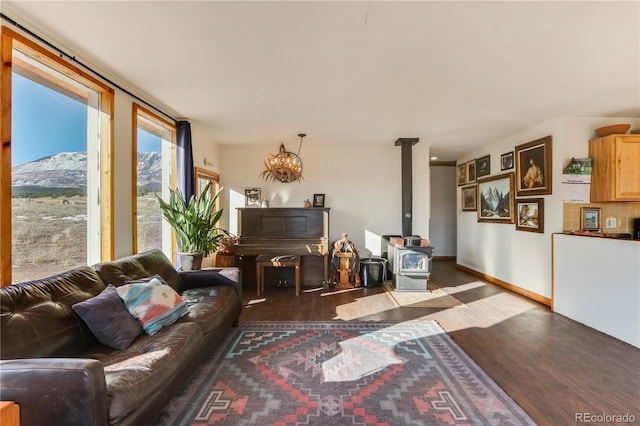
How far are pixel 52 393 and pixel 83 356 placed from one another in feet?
1.94

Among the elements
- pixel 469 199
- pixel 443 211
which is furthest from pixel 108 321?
pixel 443 211

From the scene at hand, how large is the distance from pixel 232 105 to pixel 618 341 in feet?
15.6

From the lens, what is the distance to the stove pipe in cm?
512

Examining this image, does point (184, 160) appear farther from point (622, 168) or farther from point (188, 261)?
point (622, 168)

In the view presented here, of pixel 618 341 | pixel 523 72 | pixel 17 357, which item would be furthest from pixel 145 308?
pixel 618 341

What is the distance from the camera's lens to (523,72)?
8.62 feet

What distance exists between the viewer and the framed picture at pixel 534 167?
161 inches

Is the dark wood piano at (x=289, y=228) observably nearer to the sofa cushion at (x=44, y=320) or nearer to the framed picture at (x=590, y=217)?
the sofa cushion at (x=44, y=320)

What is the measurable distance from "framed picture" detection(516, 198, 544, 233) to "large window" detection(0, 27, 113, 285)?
5.31 metres

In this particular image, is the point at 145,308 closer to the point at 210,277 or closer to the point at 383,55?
the point at 210,277

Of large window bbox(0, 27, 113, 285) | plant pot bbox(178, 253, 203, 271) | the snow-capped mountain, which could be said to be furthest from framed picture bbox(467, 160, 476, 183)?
the snow-capped mountain

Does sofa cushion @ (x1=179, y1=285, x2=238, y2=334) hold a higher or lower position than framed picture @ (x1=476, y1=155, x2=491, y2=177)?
lower

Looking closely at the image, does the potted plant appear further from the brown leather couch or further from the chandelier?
the chandelier

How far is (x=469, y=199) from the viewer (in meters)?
6.20
